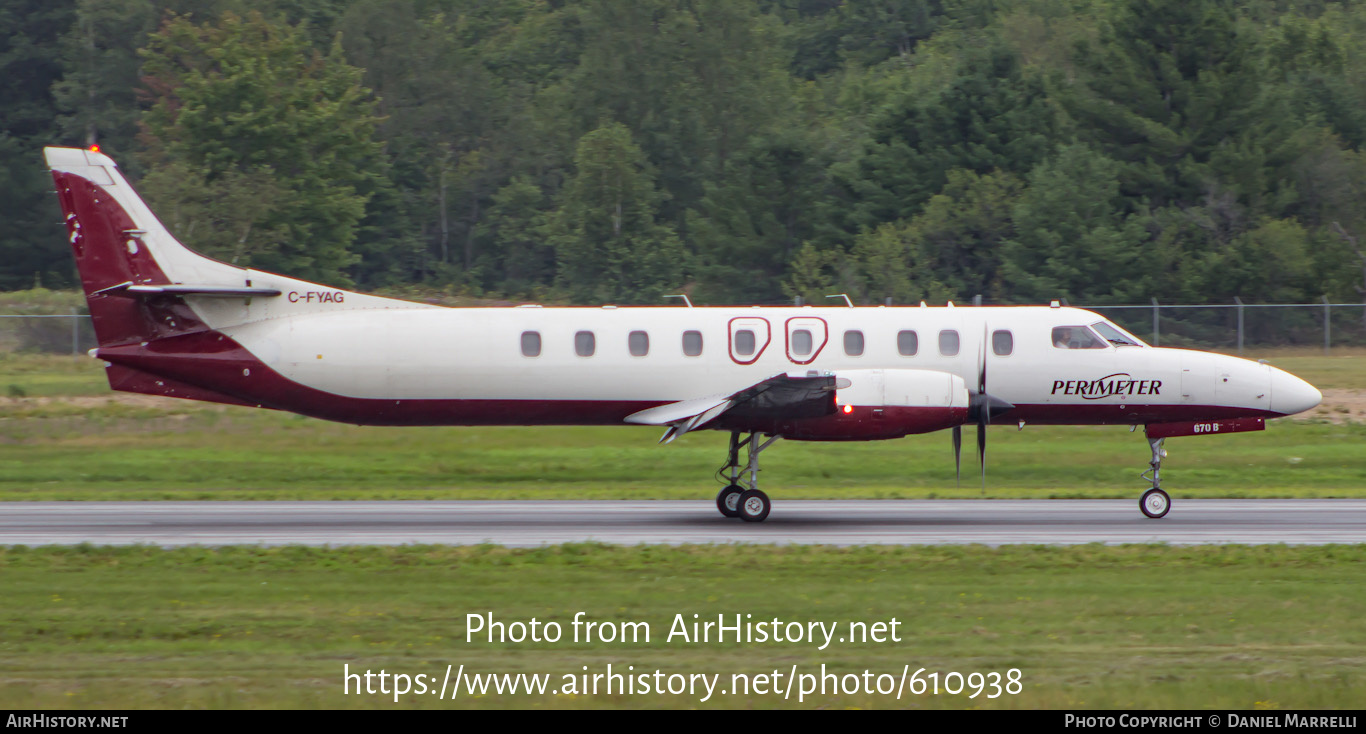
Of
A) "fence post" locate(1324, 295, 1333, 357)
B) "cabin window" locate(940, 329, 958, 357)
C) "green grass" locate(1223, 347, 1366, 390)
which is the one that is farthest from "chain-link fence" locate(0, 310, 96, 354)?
"fence post" locate(1324, 295, 1333, 357)

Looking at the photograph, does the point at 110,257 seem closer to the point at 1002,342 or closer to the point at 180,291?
the point at 180,291

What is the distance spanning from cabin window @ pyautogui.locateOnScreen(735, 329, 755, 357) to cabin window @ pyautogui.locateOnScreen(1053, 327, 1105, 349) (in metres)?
4.64

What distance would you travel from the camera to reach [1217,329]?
41.6 metres

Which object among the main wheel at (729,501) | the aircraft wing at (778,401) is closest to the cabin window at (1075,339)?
the aircraft wing at (778,401)

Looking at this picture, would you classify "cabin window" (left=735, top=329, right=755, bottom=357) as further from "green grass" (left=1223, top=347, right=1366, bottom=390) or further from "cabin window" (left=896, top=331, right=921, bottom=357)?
"green grass" (left=1223, top=347, right=1366, bottom=390)

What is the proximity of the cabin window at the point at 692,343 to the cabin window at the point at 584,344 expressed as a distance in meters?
1.35

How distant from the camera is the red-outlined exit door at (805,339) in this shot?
21453 millimetres

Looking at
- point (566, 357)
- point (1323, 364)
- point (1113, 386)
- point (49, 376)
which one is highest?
point (1323, 364)

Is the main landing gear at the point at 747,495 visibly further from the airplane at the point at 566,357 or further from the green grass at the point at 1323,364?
the green grass at the point at 1323,364

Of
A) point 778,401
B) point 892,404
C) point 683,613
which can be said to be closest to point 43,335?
point 778,401

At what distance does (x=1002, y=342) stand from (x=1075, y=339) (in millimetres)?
1167

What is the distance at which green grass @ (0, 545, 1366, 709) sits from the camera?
1056 cm
